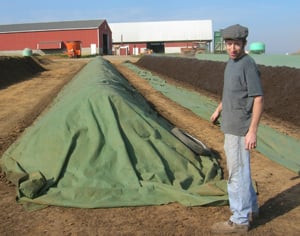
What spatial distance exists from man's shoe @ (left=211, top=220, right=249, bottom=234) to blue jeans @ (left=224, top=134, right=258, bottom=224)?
0.04m

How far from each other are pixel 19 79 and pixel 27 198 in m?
20.9

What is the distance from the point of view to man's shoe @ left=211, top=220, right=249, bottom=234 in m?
4.26

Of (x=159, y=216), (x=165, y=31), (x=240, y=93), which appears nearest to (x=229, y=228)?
(x=159, y=216)

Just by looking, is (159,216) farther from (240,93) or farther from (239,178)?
(240,93)

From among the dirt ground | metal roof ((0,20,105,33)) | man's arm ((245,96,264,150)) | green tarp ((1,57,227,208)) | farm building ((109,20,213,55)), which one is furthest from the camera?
farm building ((109,20,213,55))

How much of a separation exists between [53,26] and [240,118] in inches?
2718

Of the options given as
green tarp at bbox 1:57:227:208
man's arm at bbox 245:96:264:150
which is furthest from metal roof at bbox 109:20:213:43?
man's arm at bbox 245:96:264:150

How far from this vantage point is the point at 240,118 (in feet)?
13.2

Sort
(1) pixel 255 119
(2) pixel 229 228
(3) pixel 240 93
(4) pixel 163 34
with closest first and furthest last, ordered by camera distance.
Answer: (1) pixel 255 119
(3) pixel 240 93
(2) pixel 229 228
(4) pixel 163 34

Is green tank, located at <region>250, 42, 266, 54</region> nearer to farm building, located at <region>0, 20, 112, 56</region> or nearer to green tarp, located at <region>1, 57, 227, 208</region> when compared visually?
green tarp, located at <region>1, 57, 227, 208</region>

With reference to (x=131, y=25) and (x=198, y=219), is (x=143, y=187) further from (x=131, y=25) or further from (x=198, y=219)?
(x=131, y=25)

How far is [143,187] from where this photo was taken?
5.36m

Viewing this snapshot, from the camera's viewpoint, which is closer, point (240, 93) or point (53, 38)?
point (240, 93)

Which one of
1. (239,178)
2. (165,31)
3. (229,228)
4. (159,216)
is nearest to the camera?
(239,178)
